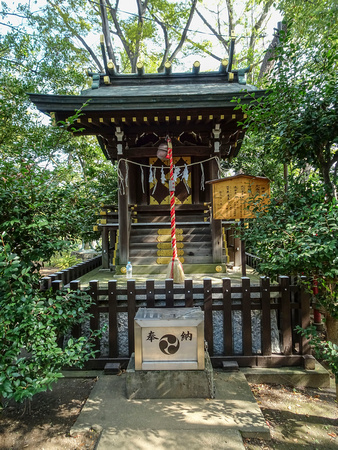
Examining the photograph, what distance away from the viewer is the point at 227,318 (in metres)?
3.69

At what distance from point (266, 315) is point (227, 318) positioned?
0.55 metres

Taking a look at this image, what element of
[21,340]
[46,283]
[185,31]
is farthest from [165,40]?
[21,340]

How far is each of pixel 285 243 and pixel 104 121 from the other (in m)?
4.86

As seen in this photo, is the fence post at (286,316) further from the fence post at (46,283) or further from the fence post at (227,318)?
the fence post at (46,283)

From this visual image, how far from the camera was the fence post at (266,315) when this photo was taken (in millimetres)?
3689

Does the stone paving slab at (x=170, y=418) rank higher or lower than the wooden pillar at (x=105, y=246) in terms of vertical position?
lower

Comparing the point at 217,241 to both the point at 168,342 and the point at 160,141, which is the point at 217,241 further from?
the point at 168,342

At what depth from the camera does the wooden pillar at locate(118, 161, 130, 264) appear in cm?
671

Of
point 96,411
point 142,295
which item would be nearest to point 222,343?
point 142,295

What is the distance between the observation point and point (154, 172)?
781 centimetres

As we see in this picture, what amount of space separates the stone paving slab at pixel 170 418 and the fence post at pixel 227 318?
22.6 inches

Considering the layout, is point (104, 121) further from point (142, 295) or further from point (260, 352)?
point (260, 352)

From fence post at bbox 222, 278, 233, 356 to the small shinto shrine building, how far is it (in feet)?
9.55

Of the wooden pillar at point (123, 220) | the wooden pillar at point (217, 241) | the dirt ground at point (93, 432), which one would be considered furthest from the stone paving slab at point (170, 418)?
the wooden pillar at point (123, 220)
